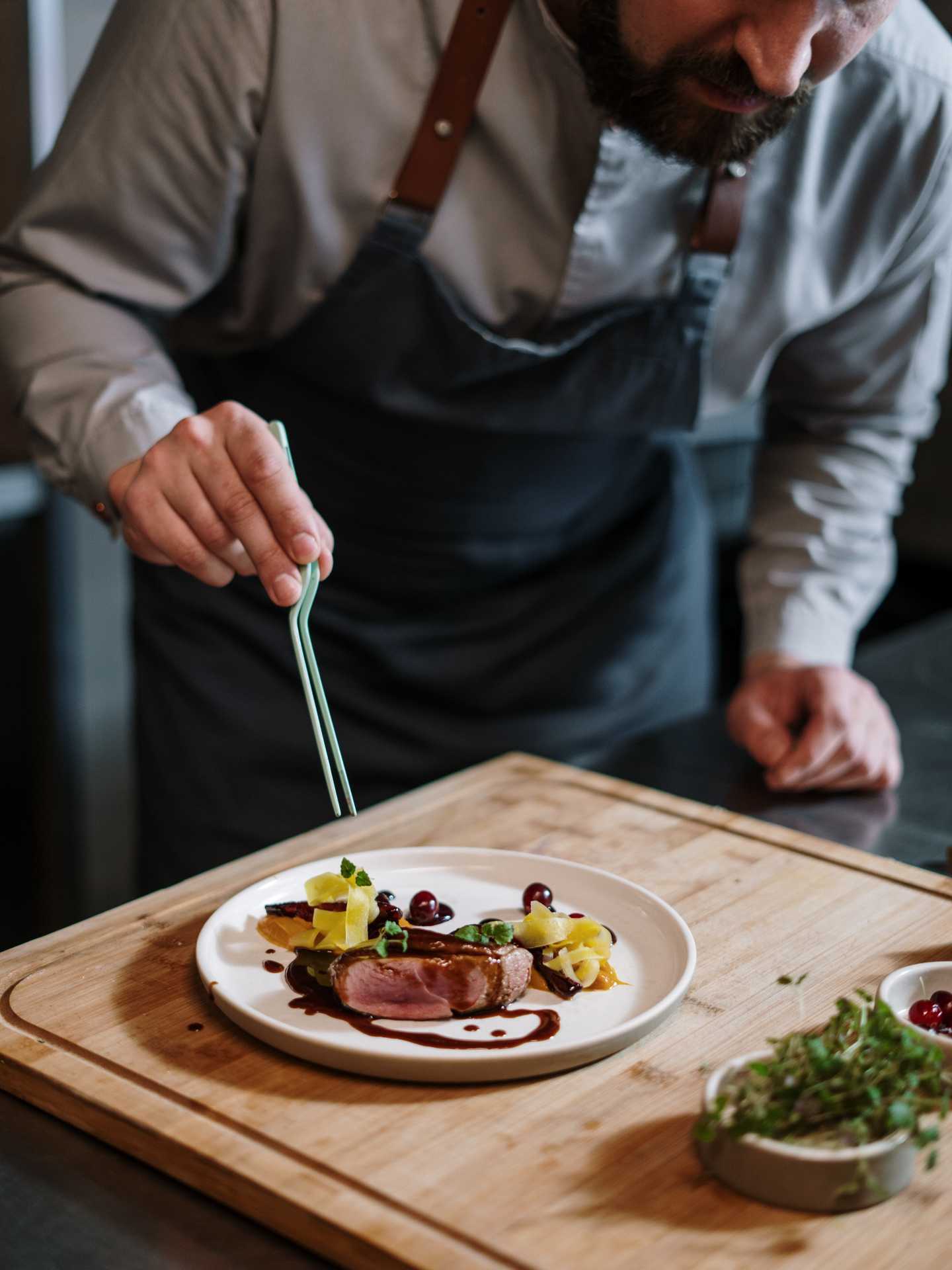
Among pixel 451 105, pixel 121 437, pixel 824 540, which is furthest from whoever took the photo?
pixel 824 540

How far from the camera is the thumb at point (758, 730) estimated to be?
5.08ft

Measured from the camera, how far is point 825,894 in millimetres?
1201

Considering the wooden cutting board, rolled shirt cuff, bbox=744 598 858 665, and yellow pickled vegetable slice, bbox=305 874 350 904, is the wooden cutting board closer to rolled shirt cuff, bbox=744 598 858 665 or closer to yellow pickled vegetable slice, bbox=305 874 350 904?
yellow pickled vegetable slice, bbox=305 874 350 904

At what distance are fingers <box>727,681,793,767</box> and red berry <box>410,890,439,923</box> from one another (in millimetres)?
562

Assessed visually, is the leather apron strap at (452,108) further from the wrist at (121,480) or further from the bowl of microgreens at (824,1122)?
the bowl of microgreens at (824,1122)

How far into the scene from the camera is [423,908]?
111 centimetres

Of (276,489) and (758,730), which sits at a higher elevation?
(276,489)

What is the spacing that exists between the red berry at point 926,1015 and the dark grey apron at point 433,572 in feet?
2.74

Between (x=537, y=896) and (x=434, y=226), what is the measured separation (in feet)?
2.43

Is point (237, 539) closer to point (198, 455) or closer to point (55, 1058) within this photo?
point (198, 455)

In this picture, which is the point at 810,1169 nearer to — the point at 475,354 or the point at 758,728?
the point at 758,728

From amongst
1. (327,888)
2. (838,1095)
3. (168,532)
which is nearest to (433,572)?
(168,532)

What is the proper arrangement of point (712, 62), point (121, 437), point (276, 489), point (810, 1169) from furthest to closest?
point (121, 437) → point (712, 62) → point (276, 489) → point (810, 1169)

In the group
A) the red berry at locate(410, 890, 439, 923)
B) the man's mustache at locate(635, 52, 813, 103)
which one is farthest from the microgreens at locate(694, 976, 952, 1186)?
the man's mustache at locate(635, 52, 813, 103)
